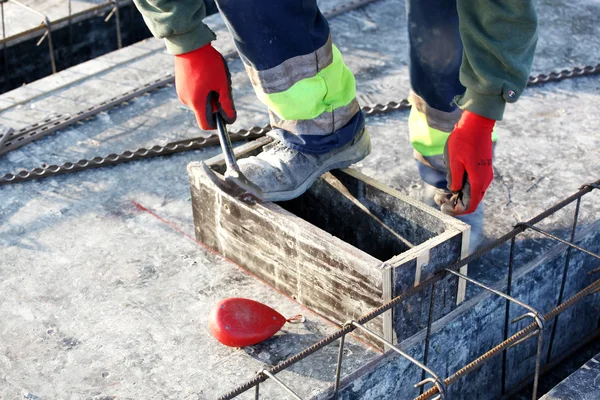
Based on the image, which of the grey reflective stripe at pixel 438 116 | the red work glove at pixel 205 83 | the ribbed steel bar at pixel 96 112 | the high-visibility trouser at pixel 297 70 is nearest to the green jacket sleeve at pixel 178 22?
the red work glove at pixel 205 83

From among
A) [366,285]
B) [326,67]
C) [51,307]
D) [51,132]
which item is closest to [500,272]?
[366,285]

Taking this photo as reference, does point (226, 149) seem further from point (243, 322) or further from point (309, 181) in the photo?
point (243, 322)

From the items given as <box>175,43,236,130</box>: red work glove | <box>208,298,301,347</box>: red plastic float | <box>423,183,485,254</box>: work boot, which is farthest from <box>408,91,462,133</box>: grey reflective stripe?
<box>208,298,301,347</box>: red plastic float

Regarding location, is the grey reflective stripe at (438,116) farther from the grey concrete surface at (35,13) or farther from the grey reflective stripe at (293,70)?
the grey concrete surface at (35,13)

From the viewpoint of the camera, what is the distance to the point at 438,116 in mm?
3613

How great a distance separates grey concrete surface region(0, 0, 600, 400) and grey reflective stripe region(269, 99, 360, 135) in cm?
65

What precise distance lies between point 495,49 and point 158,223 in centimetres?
175

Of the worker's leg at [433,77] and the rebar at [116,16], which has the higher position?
the worker's leg at [433,77]

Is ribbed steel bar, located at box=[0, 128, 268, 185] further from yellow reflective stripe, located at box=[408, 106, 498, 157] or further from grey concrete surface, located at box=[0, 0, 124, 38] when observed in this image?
grey concrete surface, located at box=[0, 0, 124, 38]

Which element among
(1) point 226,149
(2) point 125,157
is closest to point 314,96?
(1) point 226,149

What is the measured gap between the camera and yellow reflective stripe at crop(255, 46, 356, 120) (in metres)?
3.23

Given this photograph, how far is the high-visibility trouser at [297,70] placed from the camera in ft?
10.1

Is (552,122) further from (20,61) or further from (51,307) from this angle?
(20,61)

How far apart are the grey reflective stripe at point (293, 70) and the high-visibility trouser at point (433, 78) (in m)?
0.47
